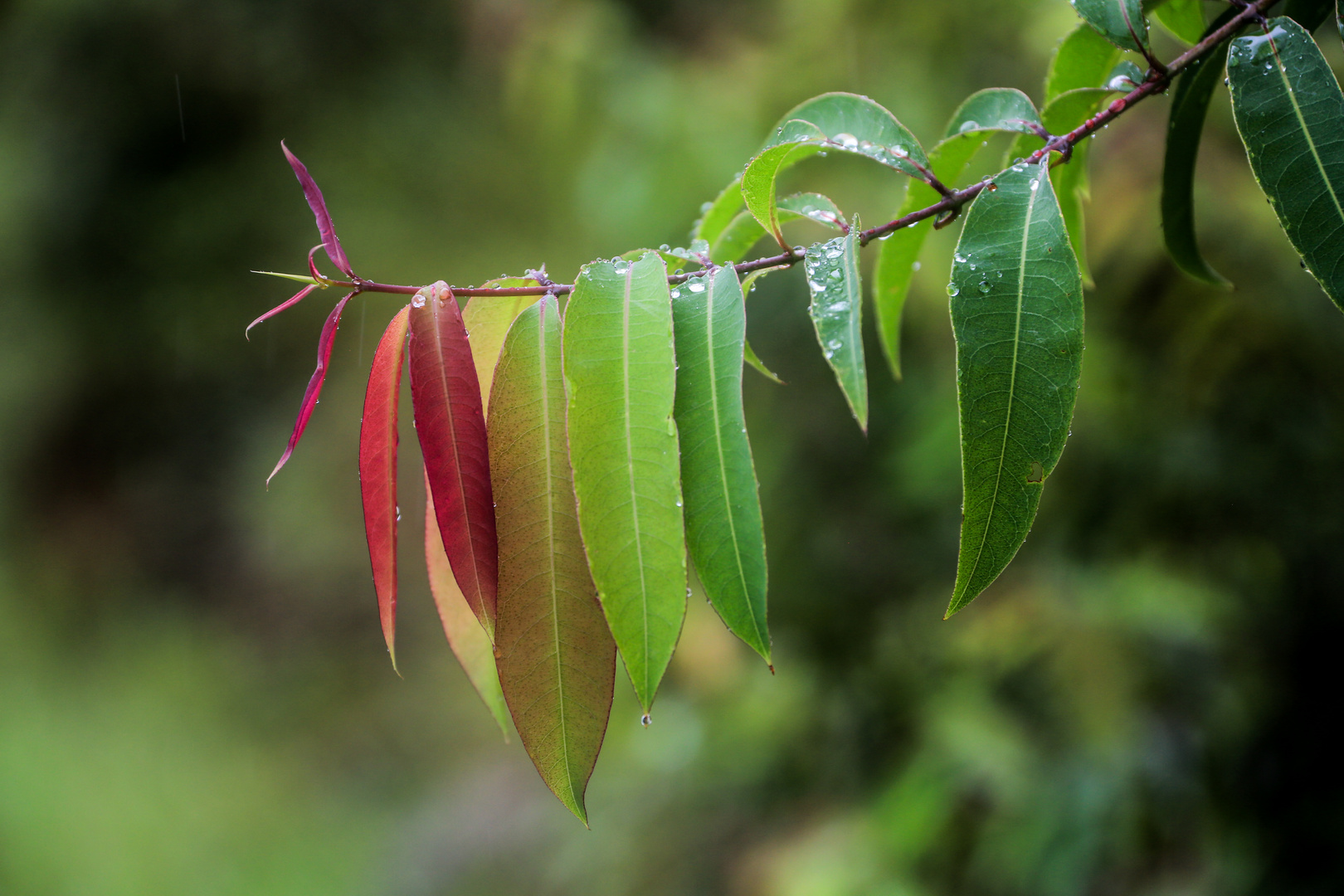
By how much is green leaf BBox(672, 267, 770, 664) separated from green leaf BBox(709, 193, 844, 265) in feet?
0.49

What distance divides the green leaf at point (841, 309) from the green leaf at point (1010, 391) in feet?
0.16

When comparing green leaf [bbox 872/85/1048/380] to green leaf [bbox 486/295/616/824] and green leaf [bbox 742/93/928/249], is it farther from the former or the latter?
green leaf [bbox 486/295/616/824]

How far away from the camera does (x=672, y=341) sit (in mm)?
415

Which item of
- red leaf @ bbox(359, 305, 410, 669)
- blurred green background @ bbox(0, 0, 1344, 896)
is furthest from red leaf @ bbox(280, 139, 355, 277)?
blurred green background @ bbox(0, 0, 1344, 896)

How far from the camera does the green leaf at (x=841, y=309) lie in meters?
0.41

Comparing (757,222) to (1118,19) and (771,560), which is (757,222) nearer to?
(1118,19)

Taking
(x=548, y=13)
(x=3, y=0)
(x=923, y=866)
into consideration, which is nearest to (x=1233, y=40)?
(x=923, y=866)

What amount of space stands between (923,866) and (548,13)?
8.03 ft

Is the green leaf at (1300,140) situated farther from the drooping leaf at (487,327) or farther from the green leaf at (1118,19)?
the drooping leaf at (487,327)

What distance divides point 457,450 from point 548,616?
0.10 metres

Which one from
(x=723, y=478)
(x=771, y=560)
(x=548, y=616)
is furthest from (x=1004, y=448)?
(x=771, y=560)

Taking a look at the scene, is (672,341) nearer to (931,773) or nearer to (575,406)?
(575,406)

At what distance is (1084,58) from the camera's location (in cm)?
64

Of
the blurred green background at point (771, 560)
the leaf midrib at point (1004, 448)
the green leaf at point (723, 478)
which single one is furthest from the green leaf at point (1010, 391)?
the blurred green background at point (771, 560)
